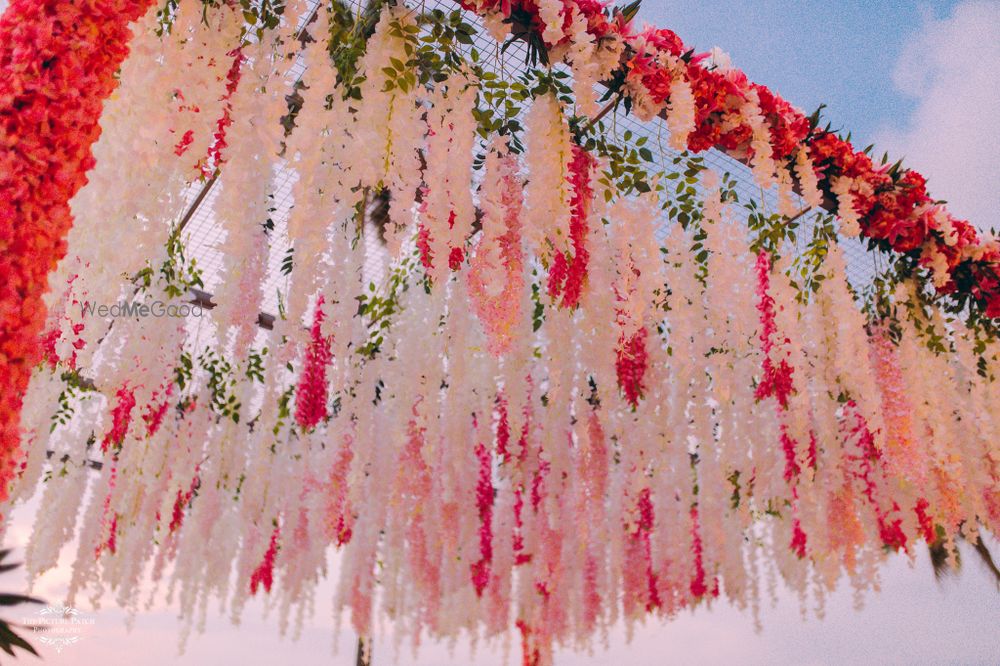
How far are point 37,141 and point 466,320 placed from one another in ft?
8.34

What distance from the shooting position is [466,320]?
3705 mm

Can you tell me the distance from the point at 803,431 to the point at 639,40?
2.61m

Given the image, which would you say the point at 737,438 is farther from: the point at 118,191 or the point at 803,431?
the point at 118,191

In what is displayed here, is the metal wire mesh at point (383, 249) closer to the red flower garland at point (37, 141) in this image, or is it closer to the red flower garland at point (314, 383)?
the red flower garland at point (314, 383)

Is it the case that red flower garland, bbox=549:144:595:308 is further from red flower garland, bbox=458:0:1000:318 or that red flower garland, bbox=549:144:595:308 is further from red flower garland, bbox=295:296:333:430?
red flower garland, bbox=295:296:333:430

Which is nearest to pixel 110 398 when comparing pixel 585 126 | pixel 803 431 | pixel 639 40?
pixel 585 126

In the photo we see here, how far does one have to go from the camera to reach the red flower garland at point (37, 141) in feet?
4.03

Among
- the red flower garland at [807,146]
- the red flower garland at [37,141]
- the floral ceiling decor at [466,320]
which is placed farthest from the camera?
the red flower garland at [807,146]

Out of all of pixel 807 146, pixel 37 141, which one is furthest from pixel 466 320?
pixel 37 141

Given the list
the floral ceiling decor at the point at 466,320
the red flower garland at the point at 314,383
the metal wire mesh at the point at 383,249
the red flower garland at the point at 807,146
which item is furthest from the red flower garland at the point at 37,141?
the red flower garland at the point at 314,383

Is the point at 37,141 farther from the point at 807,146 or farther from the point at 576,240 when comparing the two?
the point at 807,146

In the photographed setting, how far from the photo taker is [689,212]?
11.1 feet

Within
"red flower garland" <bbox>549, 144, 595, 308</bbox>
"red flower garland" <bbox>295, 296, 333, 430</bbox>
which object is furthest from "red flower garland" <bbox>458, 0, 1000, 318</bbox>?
"red flower garland" <bbox>295, 296, 333, 430</bbox>

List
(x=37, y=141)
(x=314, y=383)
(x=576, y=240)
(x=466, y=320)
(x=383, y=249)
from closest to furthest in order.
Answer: (x=37, y=141) < (x=576, y=240) < (x=314, y=383) < (x=466, y=320) < (x=383, y=249)
